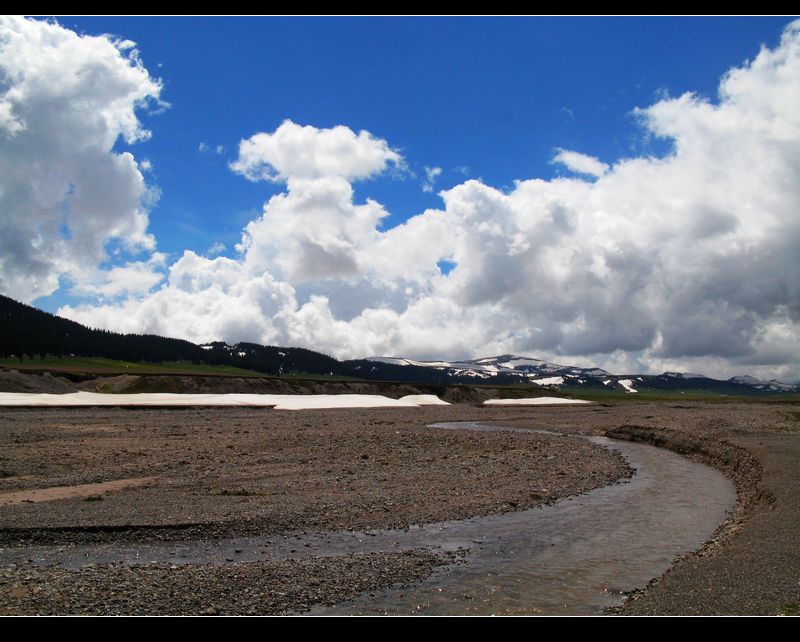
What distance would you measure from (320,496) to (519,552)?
29.4 feet

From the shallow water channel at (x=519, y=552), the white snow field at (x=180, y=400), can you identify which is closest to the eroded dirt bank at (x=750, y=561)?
the shallow water channel at (x=519, y=552)

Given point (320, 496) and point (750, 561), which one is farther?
point (320, 496)

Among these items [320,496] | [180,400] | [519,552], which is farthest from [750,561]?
[180,400]

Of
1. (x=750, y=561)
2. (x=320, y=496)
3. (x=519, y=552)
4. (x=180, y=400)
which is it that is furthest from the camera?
(x=180, y=400)

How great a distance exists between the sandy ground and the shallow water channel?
796 mm

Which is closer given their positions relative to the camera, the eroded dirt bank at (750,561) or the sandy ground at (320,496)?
the eroded dirt bank at (750,561)

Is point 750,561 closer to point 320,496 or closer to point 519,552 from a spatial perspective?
point 519,552

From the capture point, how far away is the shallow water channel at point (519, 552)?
1188cm

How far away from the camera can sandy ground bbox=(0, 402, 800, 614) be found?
11484 millimetres

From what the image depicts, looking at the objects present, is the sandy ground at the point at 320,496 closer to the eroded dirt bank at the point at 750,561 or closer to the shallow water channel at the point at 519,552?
the eroded dirt bank at the point at 750,561

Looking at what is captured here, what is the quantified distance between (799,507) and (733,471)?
1396cm

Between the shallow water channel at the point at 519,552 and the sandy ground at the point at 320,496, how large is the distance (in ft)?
2.61

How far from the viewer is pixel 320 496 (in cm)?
2208
